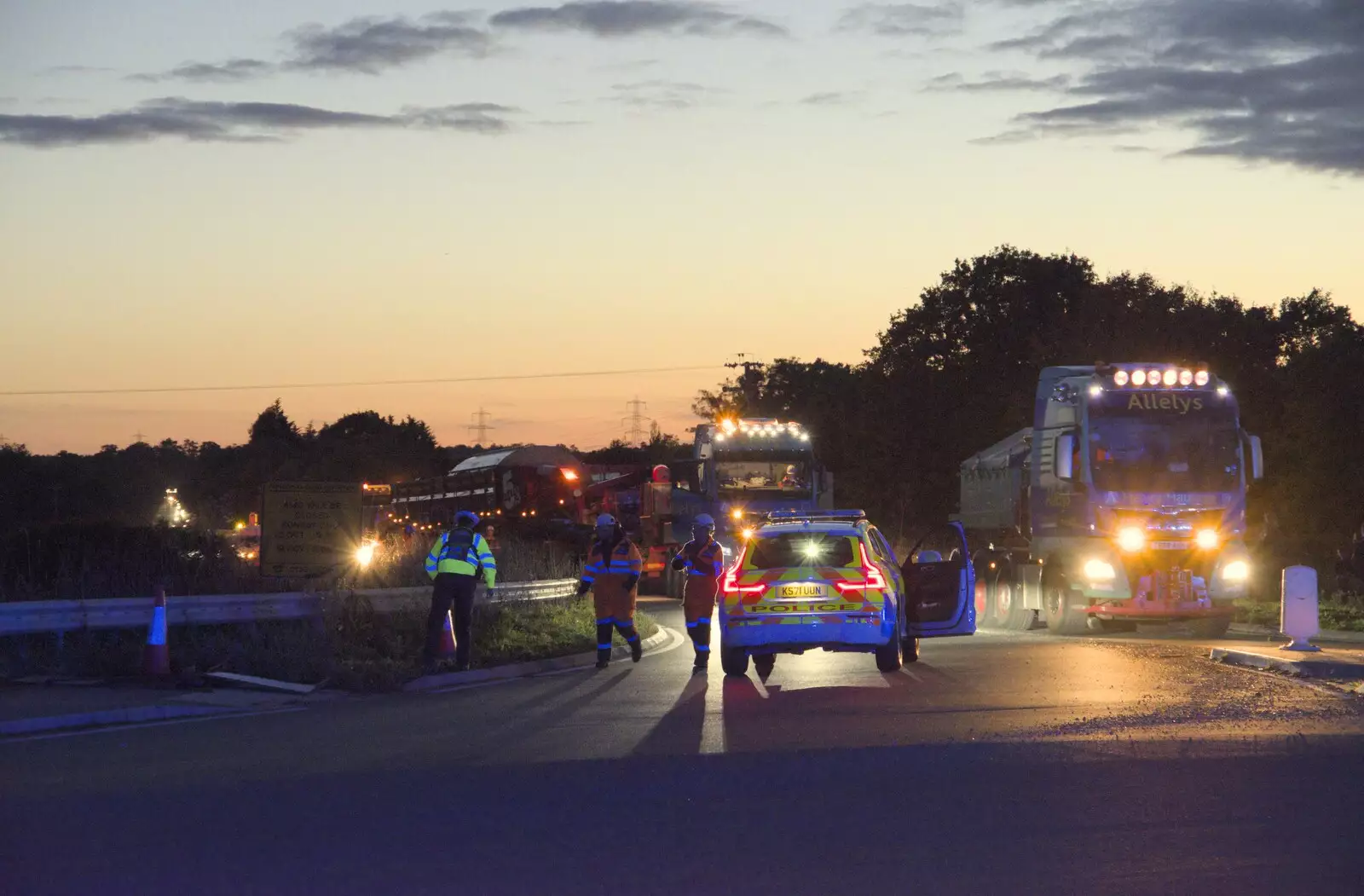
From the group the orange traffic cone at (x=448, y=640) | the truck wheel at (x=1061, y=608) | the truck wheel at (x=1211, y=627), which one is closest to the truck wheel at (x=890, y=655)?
the orange traffic cone at (x=448, y=640)

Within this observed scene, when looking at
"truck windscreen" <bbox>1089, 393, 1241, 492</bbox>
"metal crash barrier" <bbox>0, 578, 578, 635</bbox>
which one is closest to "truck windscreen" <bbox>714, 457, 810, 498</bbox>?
"truck windscreen" <bbox>1089, 393, 1241, 492</bbox>

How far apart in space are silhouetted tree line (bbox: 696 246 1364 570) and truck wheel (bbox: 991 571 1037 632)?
55.2 feet

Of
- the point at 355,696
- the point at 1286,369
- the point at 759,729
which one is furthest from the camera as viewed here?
the point at 1286,369

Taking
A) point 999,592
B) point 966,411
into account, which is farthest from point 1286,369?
point 999,592

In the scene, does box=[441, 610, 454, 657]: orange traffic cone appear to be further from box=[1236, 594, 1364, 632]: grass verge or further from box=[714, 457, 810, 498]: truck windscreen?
box=[714, 457, 810, 498]: truck windscreen

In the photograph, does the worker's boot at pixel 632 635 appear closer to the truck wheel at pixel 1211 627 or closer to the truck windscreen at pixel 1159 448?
the truck windscreen at pixel 1159 448

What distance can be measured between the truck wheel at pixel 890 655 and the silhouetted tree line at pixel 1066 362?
28973 mm

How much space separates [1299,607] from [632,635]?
7906 mm

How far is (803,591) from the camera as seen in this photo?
19328mm

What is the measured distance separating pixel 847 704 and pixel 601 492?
34.0m

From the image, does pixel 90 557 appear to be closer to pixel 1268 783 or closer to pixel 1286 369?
pixel 1268 783

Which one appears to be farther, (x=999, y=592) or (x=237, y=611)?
(x=999, y=592)

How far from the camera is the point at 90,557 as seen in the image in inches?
1041

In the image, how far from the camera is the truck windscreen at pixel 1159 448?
1058 inches
